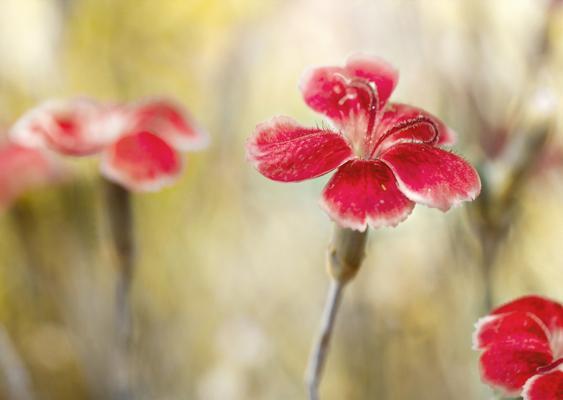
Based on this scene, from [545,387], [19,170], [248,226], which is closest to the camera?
[545,387]

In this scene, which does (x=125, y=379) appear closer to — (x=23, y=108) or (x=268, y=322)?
(x=268, y=322)

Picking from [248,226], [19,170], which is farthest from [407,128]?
[248,226]

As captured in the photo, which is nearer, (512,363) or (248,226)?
(512,363)

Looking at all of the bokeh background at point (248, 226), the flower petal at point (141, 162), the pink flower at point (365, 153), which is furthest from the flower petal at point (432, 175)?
the bokeh background at point (248, 226)

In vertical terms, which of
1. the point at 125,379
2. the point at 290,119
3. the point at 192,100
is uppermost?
the point at 192,100

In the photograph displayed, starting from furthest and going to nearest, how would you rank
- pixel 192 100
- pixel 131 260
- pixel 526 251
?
pixel 192 100
pixel 526 251
pixel 131 260

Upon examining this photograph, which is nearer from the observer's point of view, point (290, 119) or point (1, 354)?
point (290, 119)

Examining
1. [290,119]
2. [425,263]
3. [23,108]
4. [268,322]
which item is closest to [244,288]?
[268,322]

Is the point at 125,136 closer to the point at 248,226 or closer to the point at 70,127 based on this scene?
the point at 70,127
